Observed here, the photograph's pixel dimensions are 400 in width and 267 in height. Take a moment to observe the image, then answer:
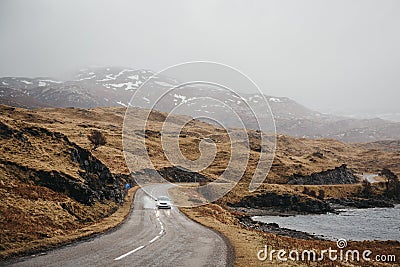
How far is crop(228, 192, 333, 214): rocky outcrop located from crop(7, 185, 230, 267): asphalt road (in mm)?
52673

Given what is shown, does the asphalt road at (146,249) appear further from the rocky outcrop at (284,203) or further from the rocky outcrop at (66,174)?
the rocky outcrop at (284,203)

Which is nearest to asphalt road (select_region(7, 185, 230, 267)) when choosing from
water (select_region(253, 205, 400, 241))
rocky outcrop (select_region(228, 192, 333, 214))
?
water (select_region(253, 205, 400, 241))

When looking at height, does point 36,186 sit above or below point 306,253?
above

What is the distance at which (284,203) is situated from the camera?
82062 millimetres

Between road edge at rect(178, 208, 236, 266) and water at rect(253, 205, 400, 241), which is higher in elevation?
road edge at rect(178, 208, 236, 266)

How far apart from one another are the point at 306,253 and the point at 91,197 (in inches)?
822

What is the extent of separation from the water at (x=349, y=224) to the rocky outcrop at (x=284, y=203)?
4934mm

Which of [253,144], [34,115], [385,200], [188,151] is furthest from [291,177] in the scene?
[34,115]

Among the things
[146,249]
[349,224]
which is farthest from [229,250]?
[349,224]

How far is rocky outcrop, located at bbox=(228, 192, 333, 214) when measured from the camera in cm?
7938

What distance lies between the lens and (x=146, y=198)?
5056cm

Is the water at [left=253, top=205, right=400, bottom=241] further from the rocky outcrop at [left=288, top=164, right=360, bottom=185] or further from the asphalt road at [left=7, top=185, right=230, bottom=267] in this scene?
the asphalt road at [left=7, top=185, right=230, bottom=267]

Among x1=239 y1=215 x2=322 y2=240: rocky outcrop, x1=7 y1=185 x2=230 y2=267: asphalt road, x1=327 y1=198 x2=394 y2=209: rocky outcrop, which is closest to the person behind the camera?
x1=7 y1=185 x2=230 y2=267: asphalt road

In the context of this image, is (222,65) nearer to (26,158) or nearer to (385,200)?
(26,158)
